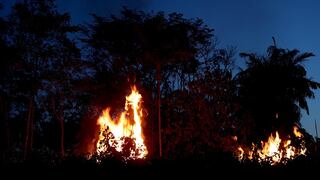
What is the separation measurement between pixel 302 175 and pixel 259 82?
23.9 meters

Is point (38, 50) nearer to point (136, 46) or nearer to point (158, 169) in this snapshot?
point (136, 46)

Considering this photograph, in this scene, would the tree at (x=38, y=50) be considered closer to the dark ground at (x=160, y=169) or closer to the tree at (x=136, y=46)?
the tree at (x=136, y=46)

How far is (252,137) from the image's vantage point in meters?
32.3

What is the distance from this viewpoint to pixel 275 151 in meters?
23.4

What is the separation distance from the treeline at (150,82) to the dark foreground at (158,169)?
11.9 metres

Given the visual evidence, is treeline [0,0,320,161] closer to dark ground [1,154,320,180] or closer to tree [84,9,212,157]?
tree [84,9,212,157]

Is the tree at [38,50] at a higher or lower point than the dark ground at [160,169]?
higher

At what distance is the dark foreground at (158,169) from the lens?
941 cm

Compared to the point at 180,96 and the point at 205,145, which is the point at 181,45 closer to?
the point at 180,96

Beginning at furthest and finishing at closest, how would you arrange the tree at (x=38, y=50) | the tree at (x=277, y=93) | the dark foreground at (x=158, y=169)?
the tree at (x=277, y=93), the tree at (x=38, y=50), the dark foreground at (x=158, y=169)

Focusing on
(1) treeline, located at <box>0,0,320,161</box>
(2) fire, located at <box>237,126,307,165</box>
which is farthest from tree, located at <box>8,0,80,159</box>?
(2) fire, located at <box>237,126,307,165</box>

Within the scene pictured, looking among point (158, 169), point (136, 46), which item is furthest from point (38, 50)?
point (158, 169)

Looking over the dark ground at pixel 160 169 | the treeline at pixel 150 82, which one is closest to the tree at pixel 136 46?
the treeline at pixel 150 82

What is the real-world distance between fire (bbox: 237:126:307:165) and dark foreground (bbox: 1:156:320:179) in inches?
31.6
